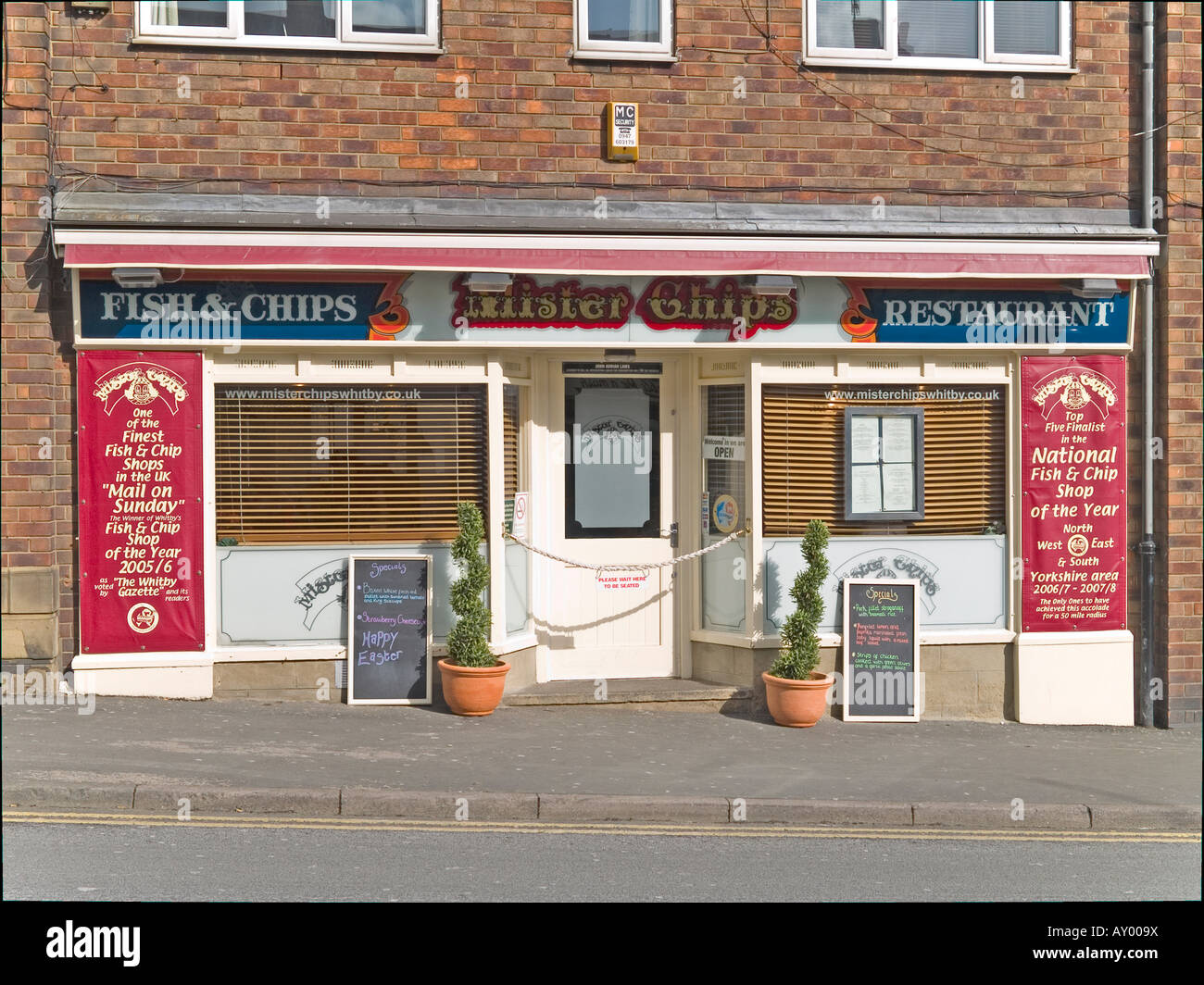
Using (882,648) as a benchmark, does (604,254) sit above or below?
above

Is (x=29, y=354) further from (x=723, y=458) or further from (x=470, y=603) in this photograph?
(x=723, y=458)

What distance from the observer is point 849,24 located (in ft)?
38.3

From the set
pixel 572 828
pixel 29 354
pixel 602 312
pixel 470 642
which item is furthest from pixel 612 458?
pixel 29 354

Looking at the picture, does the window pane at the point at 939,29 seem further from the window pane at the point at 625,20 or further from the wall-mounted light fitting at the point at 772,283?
the wall-mounted light fitting at the point at 772,283

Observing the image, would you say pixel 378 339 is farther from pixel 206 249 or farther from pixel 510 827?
pixel 510 827

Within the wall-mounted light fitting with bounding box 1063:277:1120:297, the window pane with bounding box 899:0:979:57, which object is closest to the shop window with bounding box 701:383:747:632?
the wall-mounted light fitting with bounding box 1063:277:1120:297

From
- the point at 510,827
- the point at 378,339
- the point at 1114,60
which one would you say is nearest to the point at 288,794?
the point at 510,827

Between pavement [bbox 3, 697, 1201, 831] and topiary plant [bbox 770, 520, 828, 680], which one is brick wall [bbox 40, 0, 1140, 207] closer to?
topiary plant [bbox 770, 520, 828, 680]

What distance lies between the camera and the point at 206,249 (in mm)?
10461

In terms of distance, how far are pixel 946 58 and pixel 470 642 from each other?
6.35 metres

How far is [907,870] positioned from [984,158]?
6.69 metres

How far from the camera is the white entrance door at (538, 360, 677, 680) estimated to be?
11922mm

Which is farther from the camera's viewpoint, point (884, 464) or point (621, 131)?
point (884, 464)

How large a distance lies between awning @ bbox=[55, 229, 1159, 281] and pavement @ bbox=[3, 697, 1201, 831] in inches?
136
